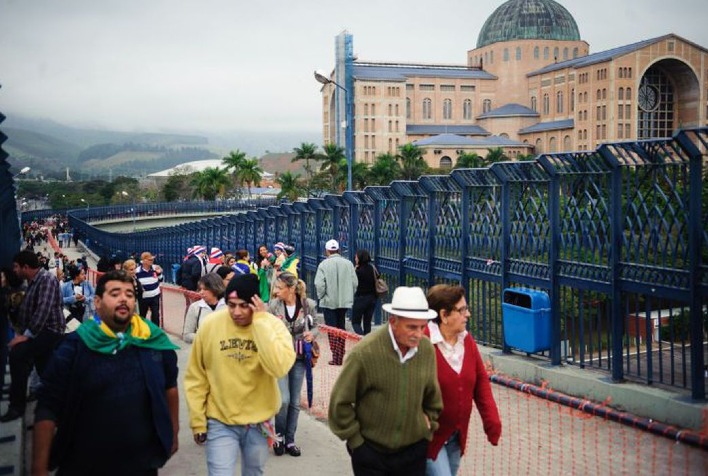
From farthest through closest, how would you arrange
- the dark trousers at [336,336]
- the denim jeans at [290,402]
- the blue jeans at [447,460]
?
the dark trousers at [336,336] → the denim jeans at [290,402] → the blue jeans at [447,460]

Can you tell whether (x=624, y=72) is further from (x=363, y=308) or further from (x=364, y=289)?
(x=363, y=308)

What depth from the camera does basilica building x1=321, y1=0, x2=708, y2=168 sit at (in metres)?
109

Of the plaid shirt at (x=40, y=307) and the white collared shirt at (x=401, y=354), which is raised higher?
the white collared shirt at (x=401, y=354)

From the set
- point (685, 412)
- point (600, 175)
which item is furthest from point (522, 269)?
point (685, 412)

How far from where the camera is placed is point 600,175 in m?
9.31

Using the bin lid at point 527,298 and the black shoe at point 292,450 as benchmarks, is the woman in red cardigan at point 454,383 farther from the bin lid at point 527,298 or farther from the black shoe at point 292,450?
the bin lid at point 527,298

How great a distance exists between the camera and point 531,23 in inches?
5413

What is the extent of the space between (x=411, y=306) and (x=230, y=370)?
1.44 m

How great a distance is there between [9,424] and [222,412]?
3.27 meters

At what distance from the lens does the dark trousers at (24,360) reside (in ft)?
25.8

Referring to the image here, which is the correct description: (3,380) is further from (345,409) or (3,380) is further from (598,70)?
(598,70)

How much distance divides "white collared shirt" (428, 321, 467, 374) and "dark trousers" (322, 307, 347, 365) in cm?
613

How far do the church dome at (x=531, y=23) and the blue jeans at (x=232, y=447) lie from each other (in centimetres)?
13781

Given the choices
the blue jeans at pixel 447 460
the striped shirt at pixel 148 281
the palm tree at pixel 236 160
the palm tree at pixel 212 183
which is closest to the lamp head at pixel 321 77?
the striped shirt at pixel 148 281
